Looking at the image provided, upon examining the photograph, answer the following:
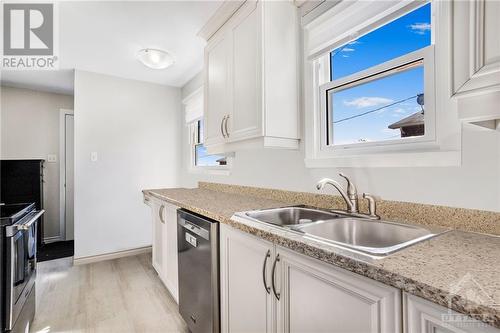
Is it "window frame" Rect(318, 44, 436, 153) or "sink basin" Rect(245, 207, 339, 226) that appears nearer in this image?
"window frame" Rect(318, 44, 436, 153)

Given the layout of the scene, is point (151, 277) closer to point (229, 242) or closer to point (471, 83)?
point (229, 242)

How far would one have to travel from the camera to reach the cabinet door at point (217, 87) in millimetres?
1913

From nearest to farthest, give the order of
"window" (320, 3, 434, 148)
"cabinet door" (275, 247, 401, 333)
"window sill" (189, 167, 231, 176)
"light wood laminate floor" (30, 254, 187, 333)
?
1. "cabinet door" (275, 247, 401, 333)
2. "window" (320, 3, 434, 148)
3. "light wood laminate floor" (30, 254, 187, 333)
4. "window sill" (189, 167, 231, 176)

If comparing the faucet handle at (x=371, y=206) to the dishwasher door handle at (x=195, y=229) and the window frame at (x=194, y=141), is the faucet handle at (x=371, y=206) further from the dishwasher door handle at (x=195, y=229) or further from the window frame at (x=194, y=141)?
the window frame at (x=194, y=141)

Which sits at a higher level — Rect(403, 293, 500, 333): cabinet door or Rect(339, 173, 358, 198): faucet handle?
Rect(339, 173, 358, 198): faucet handle

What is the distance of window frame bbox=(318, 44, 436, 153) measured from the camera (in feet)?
3.67

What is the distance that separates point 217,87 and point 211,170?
1114 millimetres

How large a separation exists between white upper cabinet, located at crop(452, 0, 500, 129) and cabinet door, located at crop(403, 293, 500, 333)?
0.52 metres

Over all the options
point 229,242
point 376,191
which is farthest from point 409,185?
point 229,242

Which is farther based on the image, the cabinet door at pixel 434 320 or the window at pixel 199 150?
the window at pixel 199 150

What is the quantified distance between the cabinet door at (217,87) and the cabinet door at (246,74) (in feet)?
0.37

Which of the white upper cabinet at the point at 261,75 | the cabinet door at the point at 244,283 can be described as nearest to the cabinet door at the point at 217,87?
the white upper cabinet at the point at 261,75

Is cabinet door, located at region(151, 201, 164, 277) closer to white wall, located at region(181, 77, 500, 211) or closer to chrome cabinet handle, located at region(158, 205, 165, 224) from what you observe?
chrome cabinet handle, located at region(158, 205, 165, 224)

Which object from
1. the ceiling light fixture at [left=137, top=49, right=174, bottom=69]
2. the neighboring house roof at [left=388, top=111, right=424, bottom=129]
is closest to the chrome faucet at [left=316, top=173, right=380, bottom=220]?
the neighboring house roof at [left=388, top=111, right=424, bottom=129]
